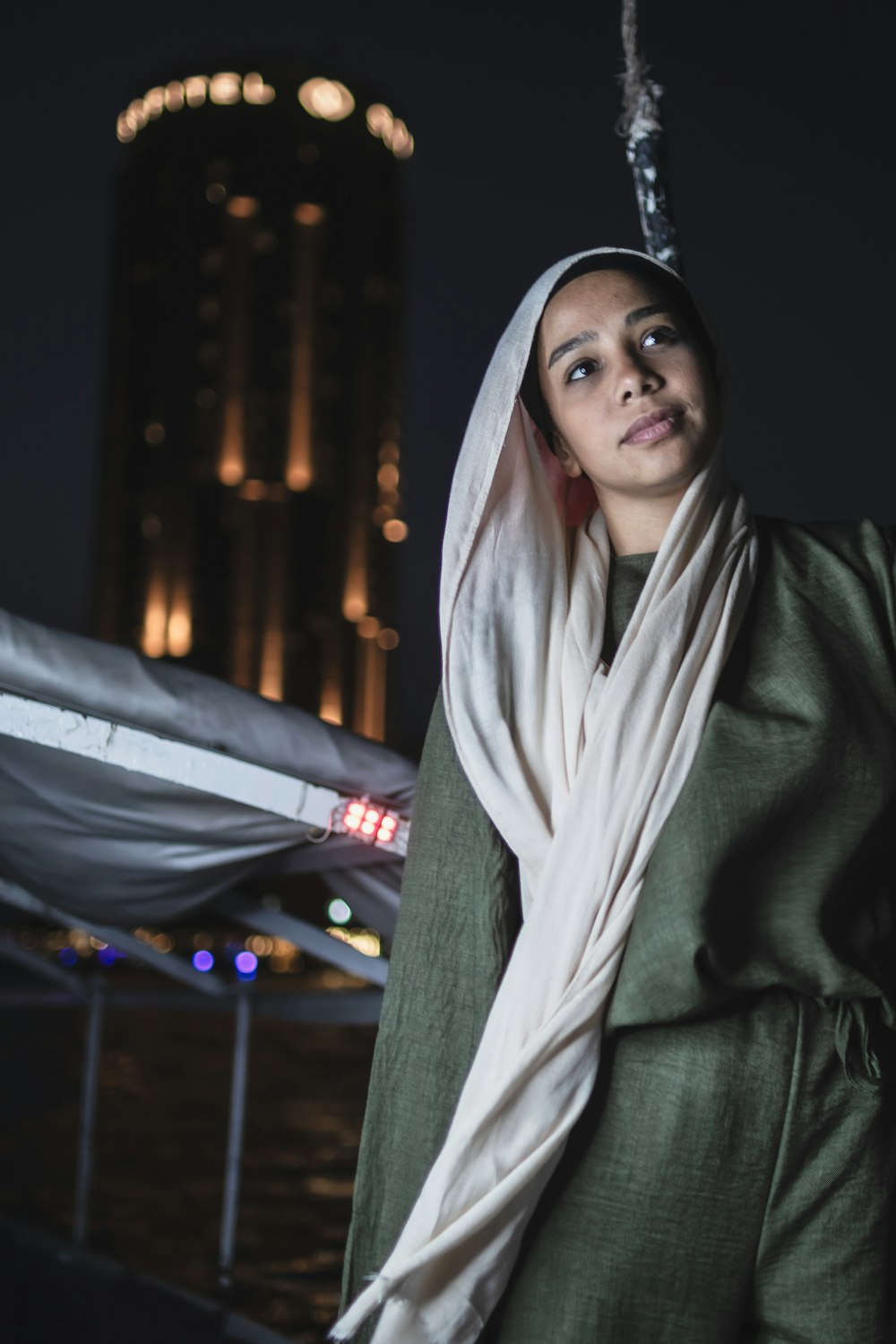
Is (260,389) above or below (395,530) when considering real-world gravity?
above

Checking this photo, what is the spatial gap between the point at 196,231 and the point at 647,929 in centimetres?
6330

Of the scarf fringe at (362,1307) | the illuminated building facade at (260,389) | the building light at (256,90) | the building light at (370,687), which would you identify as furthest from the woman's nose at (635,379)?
the building light at (256,90)

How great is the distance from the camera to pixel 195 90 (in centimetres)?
6144

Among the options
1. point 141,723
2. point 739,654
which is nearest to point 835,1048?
point 739,654

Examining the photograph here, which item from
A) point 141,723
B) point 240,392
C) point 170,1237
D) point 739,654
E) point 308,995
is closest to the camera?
point 739,654

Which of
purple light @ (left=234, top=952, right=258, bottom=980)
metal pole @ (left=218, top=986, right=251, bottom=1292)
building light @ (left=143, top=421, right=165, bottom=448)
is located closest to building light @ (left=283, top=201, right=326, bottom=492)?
building light @ (left=143, top=421, right=165, bottom=448)

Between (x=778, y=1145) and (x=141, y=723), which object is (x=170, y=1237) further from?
(x=778, y=1145)

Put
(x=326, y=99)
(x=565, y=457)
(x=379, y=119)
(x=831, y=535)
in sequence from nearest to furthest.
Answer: (x=831, y=535) → (x=565, y=457) → (x=326, y=99) → (x=379, y=119)

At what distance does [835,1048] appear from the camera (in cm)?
→ 128

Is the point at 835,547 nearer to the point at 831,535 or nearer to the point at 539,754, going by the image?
the point at 831,535

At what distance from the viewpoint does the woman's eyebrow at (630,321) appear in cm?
155

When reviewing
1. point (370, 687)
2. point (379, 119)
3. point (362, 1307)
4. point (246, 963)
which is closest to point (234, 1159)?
point (362, 1307)

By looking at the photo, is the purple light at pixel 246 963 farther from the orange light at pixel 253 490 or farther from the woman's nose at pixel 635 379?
the woman's nose at pixel 635 379

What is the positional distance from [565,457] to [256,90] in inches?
2583
